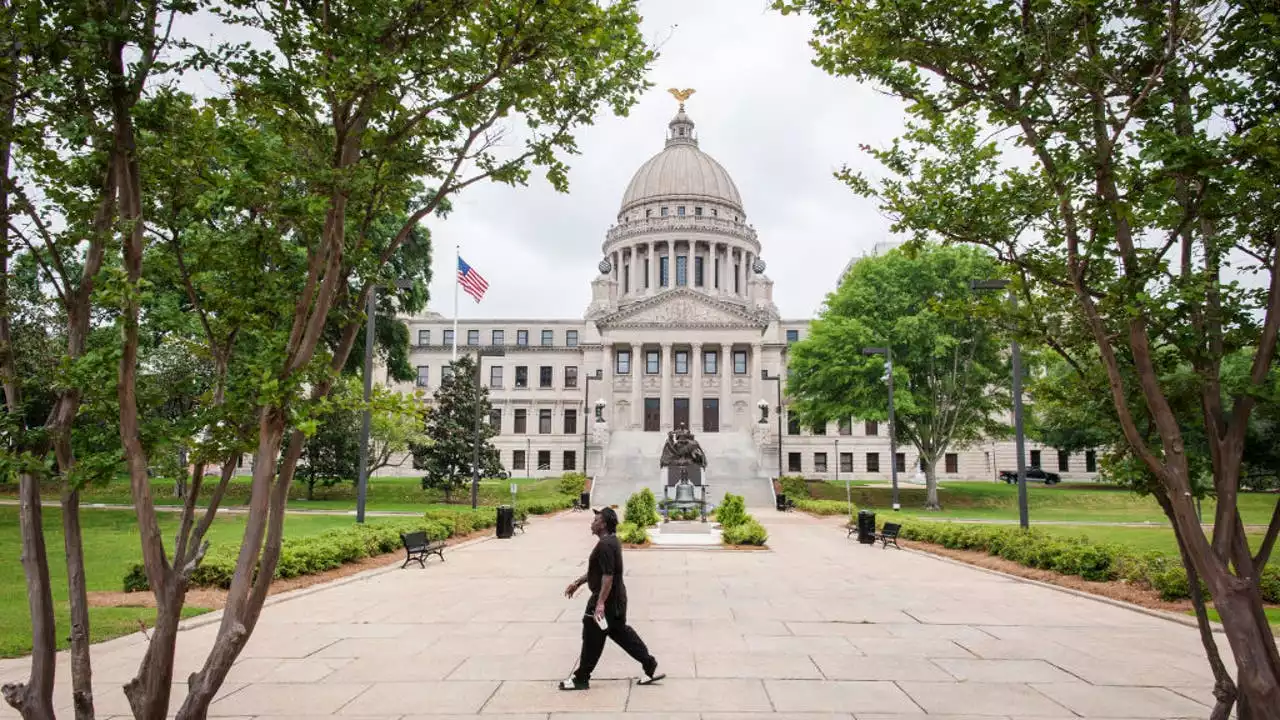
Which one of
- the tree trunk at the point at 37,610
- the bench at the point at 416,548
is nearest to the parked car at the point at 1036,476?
the bench at the point at 416,548

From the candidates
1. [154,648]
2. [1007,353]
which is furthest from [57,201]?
[1007,353]

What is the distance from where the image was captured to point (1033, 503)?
46.8 metres

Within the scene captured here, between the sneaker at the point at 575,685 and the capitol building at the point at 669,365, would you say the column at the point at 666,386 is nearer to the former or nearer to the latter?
the capitol building at the point at 669,365

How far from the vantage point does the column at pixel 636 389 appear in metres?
69.9

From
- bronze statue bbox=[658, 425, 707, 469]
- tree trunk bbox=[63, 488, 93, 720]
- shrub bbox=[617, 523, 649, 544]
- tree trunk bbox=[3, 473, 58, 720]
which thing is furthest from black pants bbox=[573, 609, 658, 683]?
bronze statue bbox=[658, 425, 707, 469]

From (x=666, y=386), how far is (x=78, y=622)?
6641cm

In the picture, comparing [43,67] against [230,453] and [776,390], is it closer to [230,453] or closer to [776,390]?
[230,453]

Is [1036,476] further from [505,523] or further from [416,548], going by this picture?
[416,548]

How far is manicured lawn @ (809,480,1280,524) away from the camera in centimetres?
3781

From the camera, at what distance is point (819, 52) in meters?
7.39

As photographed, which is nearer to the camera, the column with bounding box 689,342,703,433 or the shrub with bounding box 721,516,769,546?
the shrub with bounding box 721,516,769,546

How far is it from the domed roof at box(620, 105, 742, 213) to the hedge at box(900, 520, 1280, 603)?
73.8 m

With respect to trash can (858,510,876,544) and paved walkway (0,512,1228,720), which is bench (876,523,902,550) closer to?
trash can (858,510,876,544)

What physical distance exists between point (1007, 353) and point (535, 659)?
4082 cm
